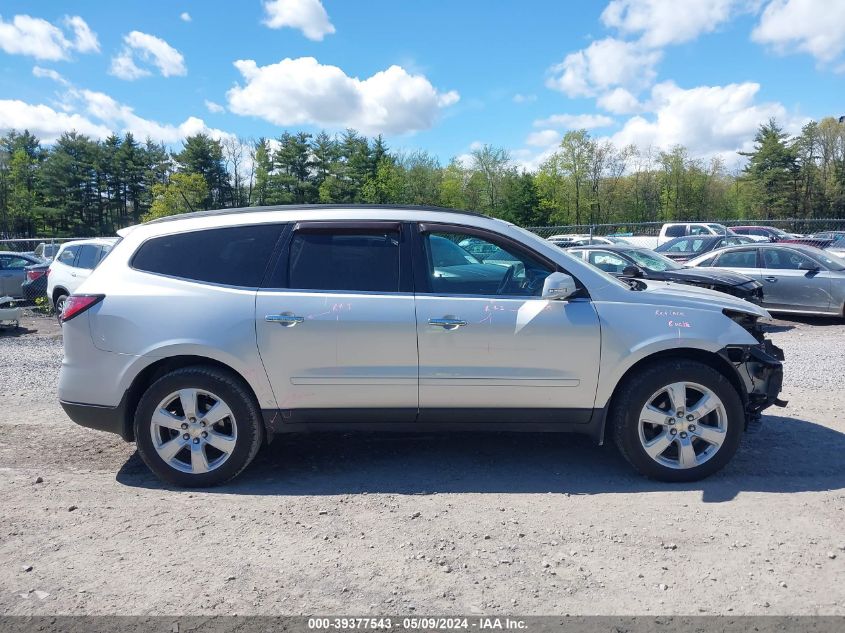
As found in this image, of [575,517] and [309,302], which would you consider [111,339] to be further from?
[575,517]

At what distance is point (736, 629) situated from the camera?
2580 millimetres

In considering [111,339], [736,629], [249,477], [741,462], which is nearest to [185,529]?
[249,477]

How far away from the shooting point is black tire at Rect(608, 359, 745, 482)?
3982 mm

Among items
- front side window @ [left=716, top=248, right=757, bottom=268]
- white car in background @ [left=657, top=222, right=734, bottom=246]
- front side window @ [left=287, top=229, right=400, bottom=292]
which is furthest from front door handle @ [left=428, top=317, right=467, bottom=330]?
white car in background @ [left=657, top=222, right=734, bottom=246]

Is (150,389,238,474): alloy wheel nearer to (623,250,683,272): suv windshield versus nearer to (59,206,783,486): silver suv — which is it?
(59,206,783,486): silver suv

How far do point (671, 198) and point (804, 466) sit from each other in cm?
7444

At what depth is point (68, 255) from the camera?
1352cm

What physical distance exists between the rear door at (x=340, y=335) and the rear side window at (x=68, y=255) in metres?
11.5

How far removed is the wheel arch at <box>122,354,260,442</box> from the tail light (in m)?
0.57

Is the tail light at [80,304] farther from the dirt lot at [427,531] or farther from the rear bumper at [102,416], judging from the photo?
the dirt lot at [427,531]

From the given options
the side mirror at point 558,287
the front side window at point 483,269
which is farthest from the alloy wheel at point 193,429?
the side mirror at point 558,287

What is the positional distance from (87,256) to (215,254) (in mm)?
10846

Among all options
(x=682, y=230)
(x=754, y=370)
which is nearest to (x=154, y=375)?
(x=754, y=370)

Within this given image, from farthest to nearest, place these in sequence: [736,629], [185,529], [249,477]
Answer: [249,477] → [185,529] → [736,629]
